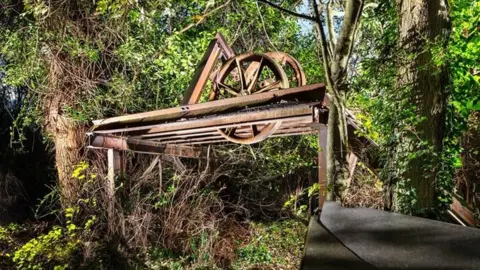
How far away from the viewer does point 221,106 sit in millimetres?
5008

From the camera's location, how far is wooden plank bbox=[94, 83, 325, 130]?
450 cm

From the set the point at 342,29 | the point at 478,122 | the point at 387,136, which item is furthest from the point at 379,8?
the point at 478,122

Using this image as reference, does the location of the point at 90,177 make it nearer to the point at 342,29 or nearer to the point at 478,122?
the point at 342,29

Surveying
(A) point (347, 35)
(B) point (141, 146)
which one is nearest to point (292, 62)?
(B) point (141, 146)

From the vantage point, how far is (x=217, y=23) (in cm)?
879

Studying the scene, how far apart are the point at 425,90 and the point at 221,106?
268 cm

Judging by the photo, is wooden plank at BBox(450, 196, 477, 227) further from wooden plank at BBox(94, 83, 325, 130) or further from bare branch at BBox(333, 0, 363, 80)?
wooden plank at BBox(94, 83, 325, 130)

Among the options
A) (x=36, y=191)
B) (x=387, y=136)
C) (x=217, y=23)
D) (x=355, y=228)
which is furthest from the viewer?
(x=36, y=191)

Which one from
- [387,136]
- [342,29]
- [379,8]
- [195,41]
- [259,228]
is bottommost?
[259,228]

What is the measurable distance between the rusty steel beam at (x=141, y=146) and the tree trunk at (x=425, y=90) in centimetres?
462

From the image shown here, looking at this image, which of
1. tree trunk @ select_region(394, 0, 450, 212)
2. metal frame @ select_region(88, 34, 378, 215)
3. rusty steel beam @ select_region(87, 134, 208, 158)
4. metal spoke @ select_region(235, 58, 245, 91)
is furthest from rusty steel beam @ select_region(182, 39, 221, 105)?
tree trunk @ select_region(394, 0, 450, 212)

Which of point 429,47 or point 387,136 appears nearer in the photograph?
point 429,47

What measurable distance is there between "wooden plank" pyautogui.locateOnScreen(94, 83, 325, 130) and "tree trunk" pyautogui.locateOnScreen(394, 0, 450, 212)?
1466 mm

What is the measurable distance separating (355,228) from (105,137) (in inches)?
190
